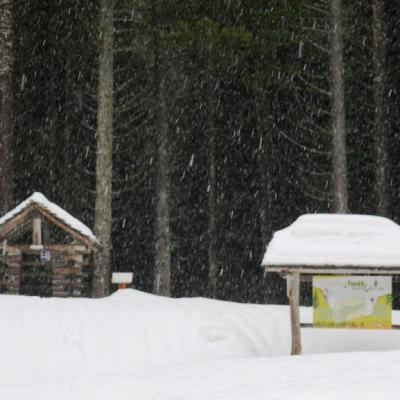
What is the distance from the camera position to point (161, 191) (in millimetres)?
22016

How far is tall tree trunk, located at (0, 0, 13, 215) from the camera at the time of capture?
789 inches

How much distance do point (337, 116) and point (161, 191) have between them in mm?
6127

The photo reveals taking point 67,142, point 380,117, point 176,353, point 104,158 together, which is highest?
point 380,117

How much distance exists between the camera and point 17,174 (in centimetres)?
2812

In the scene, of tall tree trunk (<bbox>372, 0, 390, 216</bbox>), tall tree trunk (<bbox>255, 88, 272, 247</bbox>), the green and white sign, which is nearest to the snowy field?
the green and white sign

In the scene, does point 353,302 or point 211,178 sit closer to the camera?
point 353,302

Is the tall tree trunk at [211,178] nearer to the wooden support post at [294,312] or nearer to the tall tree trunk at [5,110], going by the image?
the tall tree trunk at [5,110]

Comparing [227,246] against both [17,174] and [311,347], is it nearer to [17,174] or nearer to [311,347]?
[17,174]

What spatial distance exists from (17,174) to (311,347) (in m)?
17.4

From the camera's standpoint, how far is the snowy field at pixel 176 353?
987 centimetres

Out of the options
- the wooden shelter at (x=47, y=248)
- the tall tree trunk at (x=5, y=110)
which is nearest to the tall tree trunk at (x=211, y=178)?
the tall tree trunk at (x=5, y=110)

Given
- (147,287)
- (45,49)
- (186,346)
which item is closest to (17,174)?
(45,49)

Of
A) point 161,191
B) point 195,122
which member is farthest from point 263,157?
point 161,191

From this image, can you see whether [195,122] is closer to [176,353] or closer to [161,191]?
[161,191]
